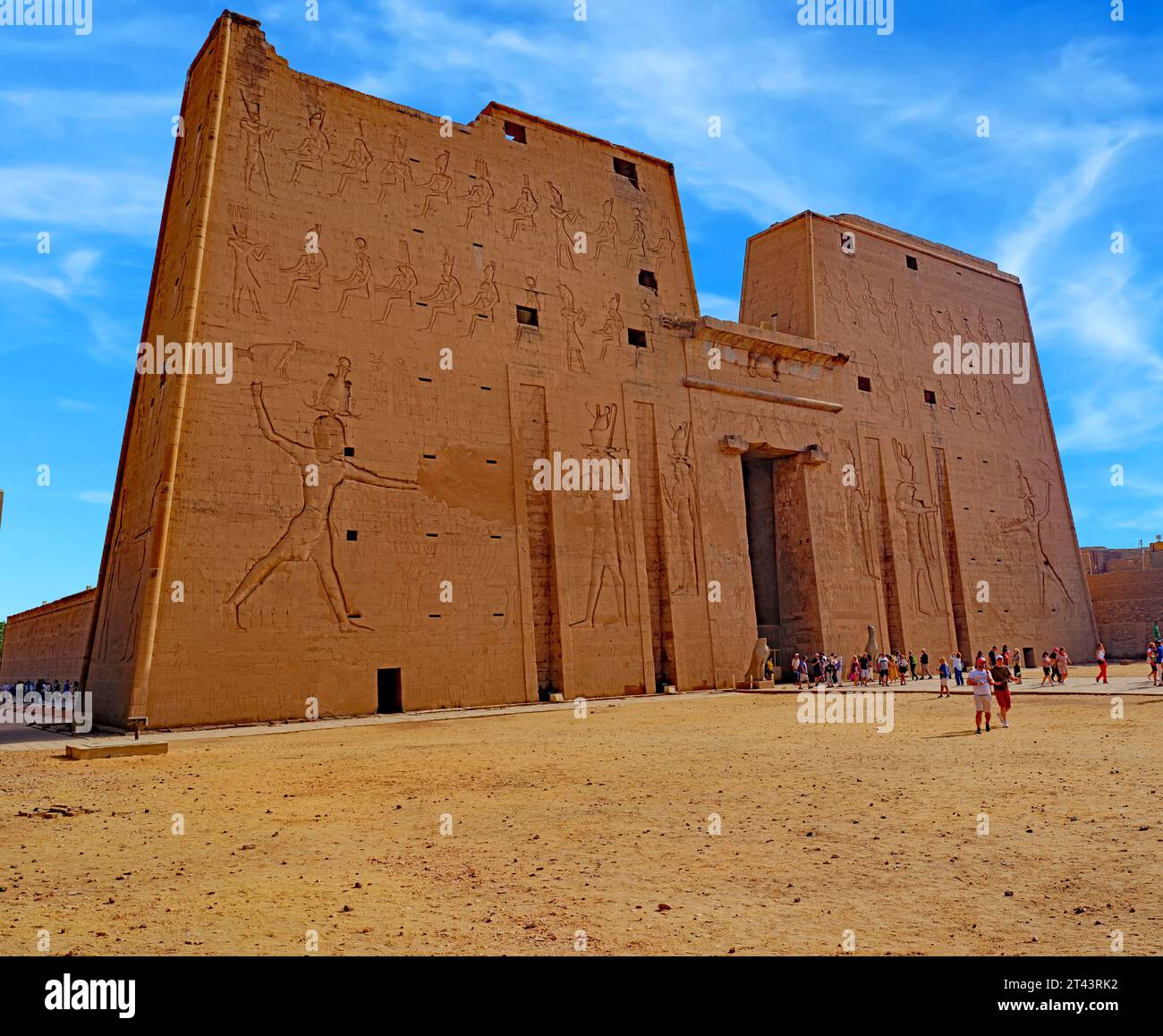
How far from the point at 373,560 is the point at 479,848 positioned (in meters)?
12.4

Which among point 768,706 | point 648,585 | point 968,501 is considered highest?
point 968,501

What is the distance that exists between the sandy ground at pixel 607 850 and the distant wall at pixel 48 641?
13.5 metres

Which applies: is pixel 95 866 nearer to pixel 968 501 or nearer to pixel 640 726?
pixel 640 726

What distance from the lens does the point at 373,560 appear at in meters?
17.9

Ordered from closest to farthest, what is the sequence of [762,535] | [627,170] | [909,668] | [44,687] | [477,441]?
1. [477,441]
2. [627,170]
3. [909,668]
4. [762,535]
5. [44,687]

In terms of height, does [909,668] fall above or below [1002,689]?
below

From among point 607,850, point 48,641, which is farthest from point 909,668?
point 48,641

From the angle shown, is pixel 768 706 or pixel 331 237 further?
pixel 331 237

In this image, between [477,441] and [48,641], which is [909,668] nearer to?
[477,441]

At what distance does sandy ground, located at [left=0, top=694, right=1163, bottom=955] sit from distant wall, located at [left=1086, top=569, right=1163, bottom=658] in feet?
86.1

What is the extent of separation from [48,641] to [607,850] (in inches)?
1241

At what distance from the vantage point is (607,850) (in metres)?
5.92

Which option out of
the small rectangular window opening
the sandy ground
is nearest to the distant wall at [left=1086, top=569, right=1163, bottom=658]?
the small rectangular window opening
